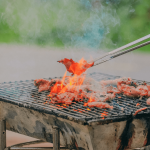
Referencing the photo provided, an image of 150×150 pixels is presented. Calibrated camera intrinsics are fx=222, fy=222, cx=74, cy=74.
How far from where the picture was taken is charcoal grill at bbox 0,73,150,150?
6.85ft

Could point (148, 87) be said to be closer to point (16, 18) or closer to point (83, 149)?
point (83, 149)

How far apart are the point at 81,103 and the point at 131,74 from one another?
6.43 m

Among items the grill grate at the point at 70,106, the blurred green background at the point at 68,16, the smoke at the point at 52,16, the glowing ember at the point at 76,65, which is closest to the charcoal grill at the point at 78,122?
the grill grate at the point at 70,106

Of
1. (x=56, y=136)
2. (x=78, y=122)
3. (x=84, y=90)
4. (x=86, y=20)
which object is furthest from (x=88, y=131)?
(x=86, y=20)

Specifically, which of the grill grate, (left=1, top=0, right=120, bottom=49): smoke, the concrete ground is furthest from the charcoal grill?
(left=1, top=0, right=120, bottom=49): smoke

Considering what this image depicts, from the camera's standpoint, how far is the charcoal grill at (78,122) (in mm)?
2088

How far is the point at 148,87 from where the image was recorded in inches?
117

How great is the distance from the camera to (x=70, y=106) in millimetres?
2473

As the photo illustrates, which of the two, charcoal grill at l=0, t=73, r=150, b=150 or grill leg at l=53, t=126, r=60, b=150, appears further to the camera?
grill leg at l=53, t=126, r=60, b=150

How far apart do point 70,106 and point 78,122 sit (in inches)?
17.8

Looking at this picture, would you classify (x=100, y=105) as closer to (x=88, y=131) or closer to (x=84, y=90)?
(x=88, y=131)

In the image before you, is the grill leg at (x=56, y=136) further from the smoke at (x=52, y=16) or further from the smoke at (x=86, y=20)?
the smoke at (x=86, y=20)

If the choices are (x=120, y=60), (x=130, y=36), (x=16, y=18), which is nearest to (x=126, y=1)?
(x=130, y=36)

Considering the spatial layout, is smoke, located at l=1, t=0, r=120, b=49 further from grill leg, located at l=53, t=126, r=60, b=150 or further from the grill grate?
grill leg, located at l=53, t=126, r=60, b=150
